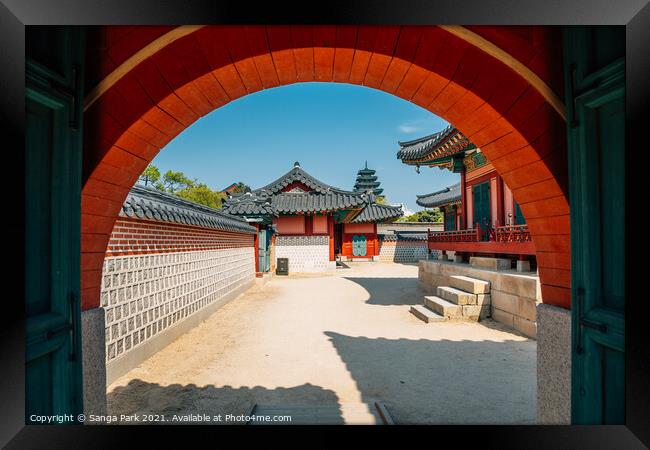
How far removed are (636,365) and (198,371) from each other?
4.54 meters

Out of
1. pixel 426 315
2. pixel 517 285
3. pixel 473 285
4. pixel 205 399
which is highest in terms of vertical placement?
pixel 517 285

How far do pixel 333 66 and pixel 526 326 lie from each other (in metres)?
6.23

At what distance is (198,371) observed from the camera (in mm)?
4297

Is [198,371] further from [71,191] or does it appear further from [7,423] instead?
[71,191]

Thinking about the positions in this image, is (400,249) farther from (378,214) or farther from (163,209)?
(163,209)

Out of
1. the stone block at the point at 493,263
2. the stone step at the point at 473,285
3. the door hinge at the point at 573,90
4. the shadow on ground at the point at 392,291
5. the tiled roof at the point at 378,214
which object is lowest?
the shadow on ground at the point at 392,291

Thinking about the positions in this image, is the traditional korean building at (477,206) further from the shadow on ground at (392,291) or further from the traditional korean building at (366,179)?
the traditional korean building at (366,179)

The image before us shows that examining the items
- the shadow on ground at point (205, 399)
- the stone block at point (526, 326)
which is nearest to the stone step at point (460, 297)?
the stone block at point (526, 326)

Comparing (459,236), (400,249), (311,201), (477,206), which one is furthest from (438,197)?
(459,236)

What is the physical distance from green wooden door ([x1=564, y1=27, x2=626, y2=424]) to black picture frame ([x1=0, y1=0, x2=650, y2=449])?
13 cm

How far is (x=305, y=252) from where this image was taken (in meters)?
18.8

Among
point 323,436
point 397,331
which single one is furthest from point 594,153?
point 397,331

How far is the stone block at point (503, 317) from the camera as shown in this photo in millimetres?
6463
